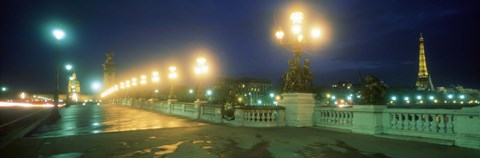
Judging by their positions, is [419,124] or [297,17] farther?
[297,17]

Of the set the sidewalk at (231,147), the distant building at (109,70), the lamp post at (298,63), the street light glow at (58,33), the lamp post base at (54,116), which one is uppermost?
the distant building at (109,70)

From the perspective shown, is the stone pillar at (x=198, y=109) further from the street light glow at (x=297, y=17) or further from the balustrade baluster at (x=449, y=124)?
the balustrade baluster at (x=449, y=124)

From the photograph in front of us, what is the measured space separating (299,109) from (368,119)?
4.57 metres

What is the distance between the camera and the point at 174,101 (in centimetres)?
3634

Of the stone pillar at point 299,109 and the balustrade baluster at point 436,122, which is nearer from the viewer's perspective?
the balustrade baluster at point 436,122

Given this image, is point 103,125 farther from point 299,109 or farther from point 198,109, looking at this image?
point 299,109

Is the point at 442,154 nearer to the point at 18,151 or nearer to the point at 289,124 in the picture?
the point at 289,124

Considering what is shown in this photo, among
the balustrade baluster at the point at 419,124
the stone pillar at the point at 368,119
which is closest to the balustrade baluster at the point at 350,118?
the stone pillar at the point at 368,119

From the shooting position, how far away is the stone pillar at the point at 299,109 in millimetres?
19078

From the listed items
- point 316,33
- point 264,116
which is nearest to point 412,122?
point 264,116

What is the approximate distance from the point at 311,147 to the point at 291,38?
9.69 metres

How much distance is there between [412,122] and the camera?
44.3ft

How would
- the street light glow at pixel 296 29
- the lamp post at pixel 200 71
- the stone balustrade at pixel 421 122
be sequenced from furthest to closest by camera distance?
the lamp post at pixel 200 71 → the street light glow at pixel 296 29 → the stone balustrade at pixel 421 122

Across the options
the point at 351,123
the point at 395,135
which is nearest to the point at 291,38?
the point at 351,123
